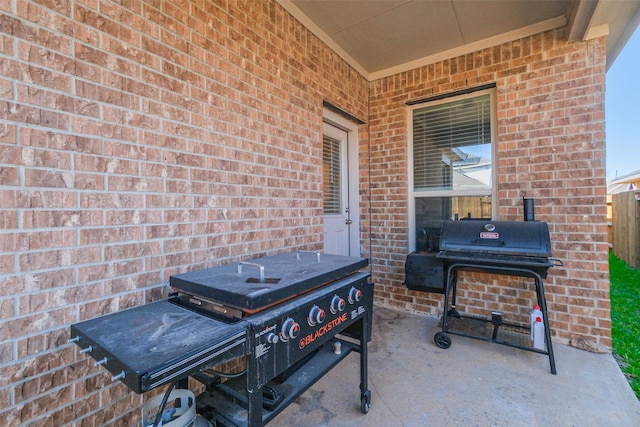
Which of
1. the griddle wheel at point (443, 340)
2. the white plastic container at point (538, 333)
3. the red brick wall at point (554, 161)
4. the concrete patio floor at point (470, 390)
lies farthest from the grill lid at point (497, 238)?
the concrete patio floor at point (470, 390)

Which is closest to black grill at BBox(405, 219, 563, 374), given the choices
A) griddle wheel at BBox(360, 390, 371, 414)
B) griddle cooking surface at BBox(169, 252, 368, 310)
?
griddle wheel at BBox(360, 390, 371, 414)

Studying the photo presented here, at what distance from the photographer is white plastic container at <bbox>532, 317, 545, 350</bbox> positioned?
2.44 meters

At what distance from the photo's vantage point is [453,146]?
140 inches

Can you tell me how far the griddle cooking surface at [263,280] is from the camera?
48.7 inches

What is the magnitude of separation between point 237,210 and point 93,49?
3.89 feet

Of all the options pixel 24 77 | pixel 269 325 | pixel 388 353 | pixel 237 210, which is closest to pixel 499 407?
pixel 388 353

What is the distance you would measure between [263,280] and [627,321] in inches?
170

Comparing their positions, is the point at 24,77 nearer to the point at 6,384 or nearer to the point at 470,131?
the point at 6,384

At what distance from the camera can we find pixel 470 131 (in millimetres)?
3453

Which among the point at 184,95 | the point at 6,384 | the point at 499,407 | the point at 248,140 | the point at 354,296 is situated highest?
the point at 184,95

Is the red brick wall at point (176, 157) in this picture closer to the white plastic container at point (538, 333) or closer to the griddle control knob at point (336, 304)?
the white plastic container at point (538, 333)

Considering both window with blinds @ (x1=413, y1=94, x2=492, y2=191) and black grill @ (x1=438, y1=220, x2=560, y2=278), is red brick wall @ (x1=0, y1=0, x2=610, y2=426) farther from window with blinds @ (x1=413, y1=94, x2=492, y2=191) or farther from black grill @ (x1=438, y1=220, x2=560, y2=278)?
black grill @ (x1=438, y1=220, x2=560, y2=278)

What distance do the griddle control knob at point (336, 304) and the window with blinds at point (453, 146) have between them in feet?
8.50

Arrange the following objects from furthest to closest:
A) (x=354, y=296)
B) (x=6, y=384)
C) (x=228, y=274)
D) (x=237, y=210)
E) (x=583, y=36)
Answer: (x=583, y=36)
(x=237, y=210)
(x=354, y=296)
(x=228, y=274)
(x=6, y=384)
